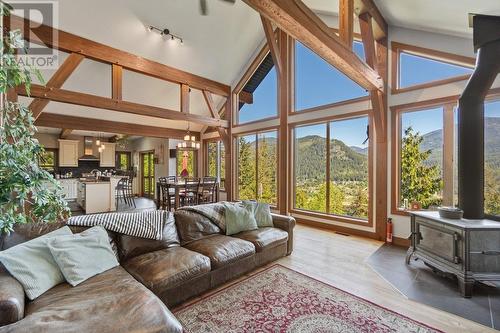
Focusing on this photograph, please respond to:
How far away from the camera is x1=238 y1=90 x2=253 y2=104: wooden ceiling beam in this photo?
7268 mm

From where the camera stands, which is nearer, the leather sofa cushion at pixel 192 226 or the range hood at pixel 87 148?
the leather sofa cushion at pixel 192 226

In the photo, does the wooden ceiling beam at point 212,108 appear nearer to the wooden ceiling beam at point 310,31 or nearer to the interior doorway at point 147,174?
the interior doorway at point 147,174

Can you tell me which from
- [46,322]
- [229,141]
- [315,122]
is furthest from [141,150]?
[46,322]

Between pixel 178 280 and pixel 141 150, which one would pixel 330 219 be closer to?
pixel 178 280

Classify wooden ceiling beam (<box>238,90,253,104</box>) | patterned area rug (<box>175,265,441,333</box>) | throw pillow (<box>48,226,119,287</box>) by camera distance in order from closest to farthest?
throw pillow (<box>48,226,119,287</box>)
patterned area rug (<box>175,265,441,333</box>)
wooden ceiling beam (<box>238,90,253,104</box>)

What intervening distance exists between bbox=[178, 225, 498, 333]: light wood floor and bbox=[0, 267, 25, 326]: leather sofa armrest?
260 cm

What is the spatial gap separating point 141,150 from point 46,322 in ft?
34.3

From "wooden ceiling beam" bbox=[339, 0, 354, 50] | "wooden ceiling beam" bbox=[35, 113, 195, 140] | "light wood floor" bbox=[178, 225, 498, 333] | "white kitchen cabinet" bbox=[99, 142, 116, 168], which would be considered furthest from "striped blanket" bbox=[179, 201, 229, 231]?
"white kitchen cabinet" bbox=[99, 142, 116, 168]

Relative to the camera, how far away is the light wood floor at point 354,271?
2088 mm

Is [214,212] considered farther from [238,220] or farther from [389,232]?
[389,232]

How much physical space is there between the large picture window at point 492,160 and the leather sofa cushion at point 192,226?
12.5ft

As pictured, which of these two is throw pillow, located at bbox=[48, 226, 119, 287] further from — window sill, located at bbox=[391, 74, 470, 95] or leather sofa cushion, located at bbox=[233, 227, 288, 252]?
window sill, located at bbox=[391, 74, 470, 95]

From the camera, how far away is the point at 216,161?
8398 millimetres

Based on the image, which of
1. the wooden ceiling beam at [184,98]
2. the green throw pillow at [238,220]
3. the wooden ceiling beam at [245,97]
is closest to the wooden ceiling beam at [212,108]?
the wooden ceiling beam at [184,98]
